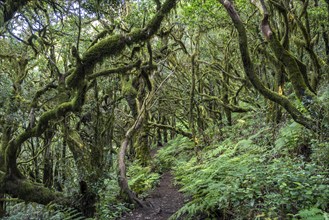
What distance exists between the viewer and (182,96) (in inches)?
624

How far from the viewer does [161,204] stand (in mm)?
8547

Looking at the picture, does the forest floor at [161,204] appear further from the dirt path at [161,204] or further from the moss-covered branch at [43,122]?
the moss-covered branch at [43,122]

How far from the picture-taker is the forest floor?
7.55 m

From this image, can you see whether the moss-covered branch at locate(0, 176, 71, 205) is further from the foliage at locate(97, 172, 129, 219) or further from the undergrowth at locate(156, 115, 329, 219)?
the undergrowth at locate(156, 115, 329, 219)

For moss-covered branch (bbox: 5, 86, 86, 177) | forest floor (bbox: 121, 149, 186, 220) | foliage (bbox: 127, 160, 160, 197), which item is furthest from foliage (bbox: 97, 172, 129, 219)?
moss-covered branch (bbox: 5, 86, 86, 177)

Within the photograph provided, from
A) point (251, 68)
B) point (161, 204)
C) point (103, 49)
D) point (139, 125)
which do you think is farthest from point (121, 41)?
point (161, 204)

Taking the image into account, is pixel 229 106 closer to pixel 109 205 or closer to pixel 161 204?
pixel 161 204

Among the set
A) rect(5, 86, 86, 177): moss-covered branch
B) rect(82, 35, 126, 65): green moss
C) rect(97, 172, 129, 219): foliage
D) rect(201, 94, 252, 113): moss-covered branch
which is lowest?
rect(97, 172, 129, 219): foliage

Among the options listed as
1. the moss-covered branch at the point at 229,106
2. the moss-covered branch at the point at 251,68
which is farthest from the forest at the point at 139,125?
the moss-covered branch at the point at 229,106

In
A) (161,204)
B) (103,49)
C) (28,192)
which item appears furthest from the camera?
(161,204)

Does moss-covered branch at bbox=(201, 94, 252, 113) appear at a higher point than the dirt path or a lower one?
higher

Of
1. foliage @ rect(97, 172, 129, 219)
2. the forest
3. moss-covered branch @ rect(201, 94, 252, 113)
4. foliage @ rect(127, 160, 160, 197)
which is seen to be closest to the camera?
the forest

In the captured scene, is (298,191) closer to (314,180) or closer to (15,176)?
(314,180)

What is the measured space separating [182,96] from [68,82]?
9996mm
